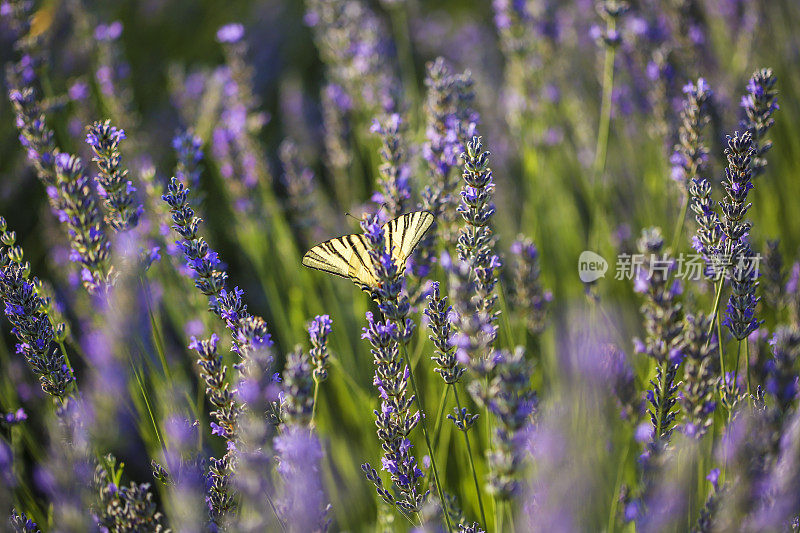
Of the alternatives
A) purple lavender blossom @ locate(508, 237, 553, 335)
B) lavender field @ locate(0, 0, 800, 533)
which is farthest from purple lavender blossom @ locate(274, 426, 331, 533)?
Result: purple lavender blossom @ locate(508, 237, 553, 335)

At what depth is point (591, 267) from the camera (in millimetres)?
2062

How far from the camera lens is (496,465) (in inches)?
Answer: 42.2

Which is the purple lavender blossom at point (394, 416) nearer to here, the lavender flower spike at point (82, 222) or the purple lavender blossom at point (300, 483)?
the purple lavender blossom at point (300, 483)

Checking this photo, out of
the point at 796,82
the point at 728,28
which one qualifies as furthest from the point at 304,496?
the point at 728,28

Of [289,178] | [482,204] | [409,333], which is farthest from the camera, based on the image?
[289,178]

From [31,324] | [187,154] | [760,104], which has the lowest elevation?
[31,324]

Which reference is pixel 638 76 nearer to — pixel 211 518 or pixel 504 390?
pixel 504 390

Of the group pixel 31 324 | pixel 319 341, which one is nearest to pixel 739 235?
pixel 319 341

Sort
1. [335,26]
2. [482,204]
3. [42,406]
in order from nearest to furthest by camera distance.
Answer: [482,204] < [42,406] < [335,26]

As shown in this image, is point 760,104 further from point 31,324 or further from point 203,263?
point 31,324

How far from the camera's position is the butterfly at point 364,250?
4.84 feet

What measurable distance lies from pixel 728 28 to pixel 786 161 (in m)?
0.82

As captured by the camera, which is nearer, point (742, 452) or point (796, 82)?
point (742, 452)

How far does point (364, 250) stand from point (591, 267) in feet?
3.07
